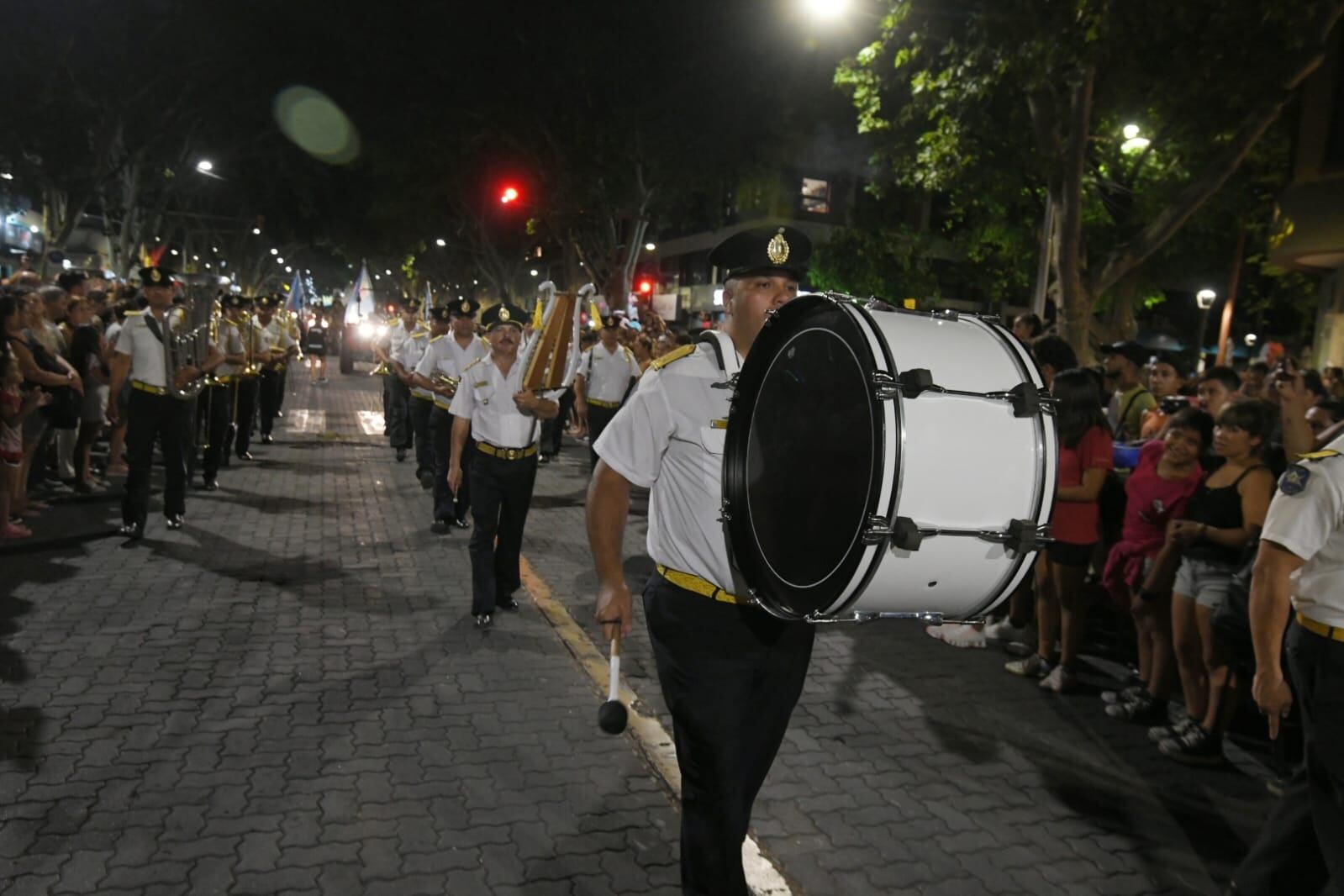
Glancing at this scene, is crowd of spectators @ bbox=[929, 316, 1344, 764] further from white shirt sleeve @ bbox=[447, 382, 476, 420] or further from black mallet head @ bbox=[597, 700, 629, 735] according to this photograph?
white shirt sleeve @ bbox=[447, 382, 476, 420]

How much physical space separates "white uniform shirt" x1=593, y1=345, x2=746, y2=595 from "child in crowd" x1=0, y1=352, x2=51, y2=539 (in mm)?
6959

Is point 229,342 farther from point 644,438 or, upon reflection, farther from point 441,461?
point 644,438

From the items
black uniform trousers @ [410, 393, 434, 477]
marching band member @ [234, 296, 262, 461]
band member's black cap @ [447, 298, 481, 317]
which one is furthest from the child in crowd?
marching band member @ [234, 296, 262, 461]

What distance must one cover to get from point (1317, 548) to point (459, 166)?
28.7 meters

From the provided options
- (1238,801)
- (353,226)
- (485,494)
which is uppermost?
(353,226)

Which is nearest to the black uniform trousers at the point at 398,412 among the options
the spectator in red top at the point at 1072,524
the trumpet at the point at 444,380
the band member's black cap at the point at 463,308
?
the band member's black cap at the point at 463,308

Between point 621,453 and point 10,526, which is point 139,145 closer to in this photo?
point 10,526

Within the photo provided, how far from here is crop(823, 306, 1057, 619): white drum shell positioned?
94.3 inches

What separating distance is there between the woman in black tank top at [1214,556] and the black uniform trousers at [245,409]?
37.6ft

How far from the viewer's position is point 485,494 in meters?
6.72

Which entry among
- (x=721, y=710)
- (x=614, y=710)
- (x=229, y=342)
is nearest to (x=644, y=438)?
(x=721, y=710)

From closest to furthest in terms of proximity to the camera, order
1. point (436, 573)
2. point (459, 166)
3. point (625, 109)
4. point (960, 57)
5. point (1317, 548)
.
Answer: point (1317, 548), point (436, 573), point (960, 57), point (625, 109), point (459, 166)

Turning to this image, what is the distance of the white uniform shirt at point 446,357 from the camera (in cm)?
1039

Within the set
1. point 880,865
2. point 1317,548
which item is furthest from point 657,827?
point 1317,548
